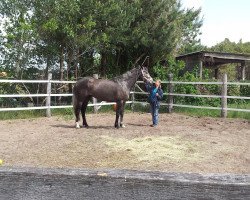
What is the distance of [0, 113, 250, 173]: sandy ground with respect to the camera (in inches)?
238

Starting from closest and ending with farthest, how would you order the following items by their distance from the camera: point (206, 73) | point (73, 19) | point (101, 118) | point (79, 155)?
point (79, 155)
point (101, 118)
point (73, 19)
point (206, 73)

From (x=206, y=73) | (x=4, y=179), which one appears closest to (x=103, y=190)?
(x=4, y=179)

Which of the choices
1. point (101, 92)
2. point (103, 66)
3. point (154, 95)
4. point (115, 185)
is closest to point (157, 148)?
point (101, 92)

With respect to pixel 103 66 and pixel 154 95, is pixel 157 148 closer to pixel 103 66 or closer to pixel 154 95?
pixel 154 95

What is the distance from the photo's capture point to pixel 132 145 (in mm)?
7605

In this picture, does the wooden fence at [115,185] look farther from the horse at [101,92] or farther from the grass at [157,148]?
the horse at [101,92]

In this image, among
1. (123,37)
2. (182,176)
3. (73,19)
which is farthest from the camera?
(123,37)

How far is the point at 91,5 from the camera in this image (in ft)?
46.3

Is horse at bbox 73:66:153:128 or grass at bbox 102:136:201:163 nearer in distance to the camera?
grass at bbox 102:136:201:163

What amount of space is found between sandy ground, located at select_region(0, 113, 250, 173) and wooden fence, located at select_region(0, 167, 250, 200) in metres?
3.81

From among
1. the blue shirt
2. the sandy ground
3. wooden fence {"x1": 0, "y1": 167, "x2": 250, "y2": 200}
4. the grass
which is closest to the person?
the blue shirt

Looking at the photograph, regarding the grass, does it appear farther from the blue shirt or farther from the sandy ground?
the blue shirt

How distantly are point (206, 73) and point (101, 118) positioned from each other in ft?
23.6

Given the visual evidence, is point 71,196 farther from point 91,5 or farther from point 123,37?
point 123,37
